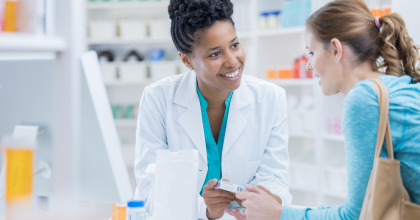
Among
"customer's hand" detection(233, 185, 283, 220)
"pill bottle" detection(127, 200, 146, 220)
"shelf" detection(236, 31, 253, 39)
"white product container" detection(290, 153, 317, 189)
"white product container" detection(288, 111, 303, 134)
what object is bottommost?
"white product container" detection(290, 153, 317, 189)

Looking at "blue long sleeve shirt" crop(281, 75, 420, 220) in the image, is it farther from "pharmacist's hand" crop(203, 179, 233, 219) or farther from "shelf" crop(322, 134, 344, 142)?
"shelf" crop(322, 134, 344, 142)

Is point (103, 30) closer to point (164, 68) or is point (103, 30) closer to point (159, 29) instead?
point (159, 29)

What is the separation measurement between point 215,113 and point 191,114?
0.39 ft

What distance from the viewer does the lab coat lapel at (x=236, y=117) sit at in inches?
55.5

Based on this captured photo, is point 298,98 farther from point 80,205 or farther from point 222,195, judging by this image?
point 80,205

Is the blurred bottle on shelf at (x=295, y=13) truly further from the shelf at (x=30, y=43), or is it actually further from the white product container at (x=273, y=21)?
the shelf at (x=30, y=43)

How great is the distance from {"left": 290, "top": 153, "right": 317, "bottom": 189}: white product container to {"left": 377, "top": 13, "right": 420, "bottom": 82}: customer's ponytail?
80.8 inches

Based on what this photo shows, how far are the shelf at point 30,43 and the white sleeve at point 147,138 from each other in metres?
0.82

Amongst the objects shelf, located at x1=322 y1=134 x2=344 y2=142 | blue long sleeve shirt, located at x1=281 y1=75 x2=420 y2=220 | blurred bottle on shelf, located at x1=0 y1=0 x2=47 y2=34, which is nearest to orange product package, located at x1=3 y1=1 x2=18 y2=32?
blurred bottle on shelf, located at x1=0 y1=0 x2=47 y2=34

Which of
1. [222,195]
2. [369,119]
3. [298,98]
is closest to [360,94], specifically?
[369,119]

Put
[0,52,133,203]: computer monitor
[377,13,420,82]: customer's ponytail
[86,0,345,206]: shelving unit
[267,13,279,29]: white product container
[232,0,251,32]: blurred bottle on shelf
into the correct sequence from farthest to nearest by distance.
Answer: [232,0,251,32]: blurred bottle on shelf → [267,13,279,29]: white product container → [86,0,345,206]: shelving unit → [377,13,420,82]: customer's ponytail → [0,52,133,203]: computer monitor

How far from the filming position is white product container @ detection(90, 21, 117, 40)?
379 centimetres

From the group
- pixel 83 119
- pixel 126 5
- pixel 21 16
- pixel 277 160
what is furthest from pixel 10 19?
pixel 126 5

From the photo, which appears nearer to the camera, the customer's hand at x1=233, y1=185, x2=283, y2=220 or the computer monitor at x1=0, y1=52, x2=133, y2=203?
the computer monitor at x1=0, y1=52, x2=133, y2=203
